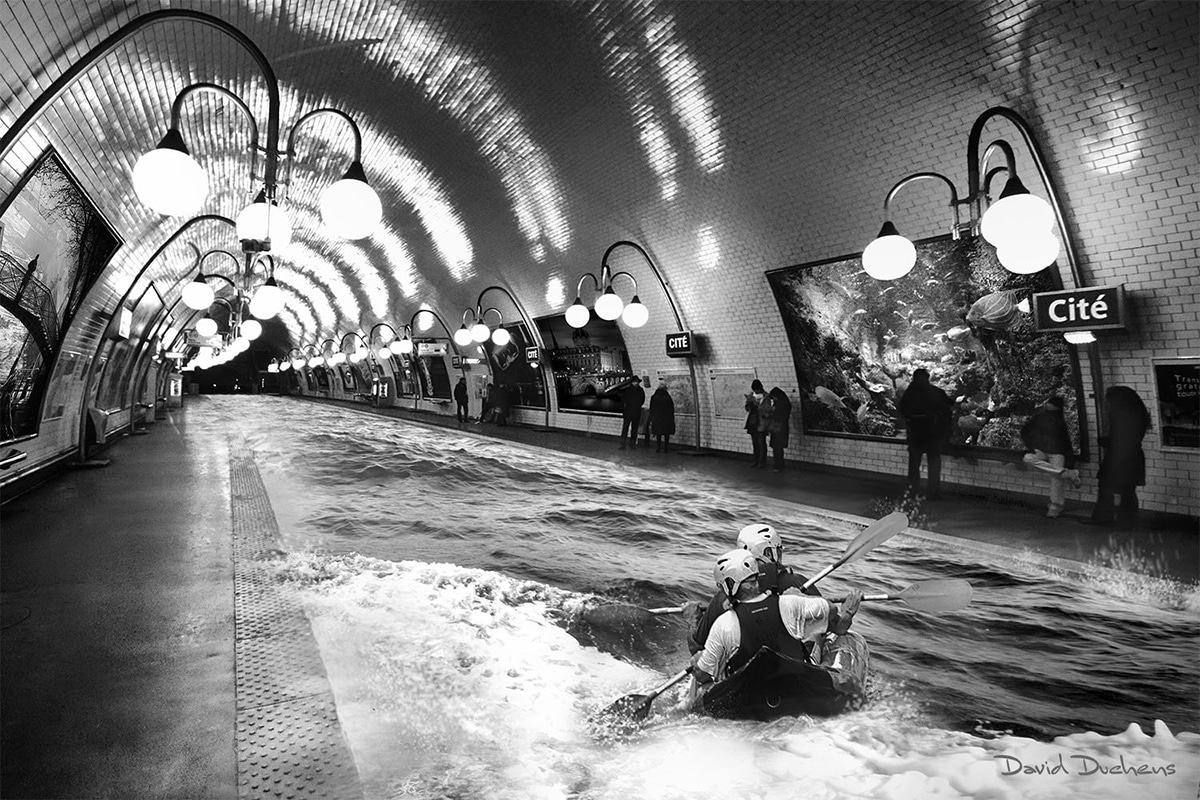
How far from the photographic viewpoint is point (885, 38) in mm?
7082

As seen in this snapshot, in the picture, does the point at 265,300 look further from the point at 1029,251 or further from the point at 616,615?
the point at 1029,251

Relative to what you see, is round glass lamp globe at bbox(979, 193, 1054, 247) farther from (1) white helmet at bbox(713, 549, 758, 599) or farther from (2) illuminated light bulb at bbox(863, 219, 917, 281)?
(1) white helmet at bbox(713, 549, 758, 599)

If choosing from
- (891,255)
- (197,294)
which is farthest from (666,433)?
(197,294)

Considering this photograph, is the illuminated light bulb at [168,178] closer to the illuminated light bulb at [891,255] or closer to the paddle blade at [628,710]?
the paddle blade at [628,710]

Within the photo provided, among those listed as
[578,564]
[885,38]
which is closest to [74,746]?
[578,564]

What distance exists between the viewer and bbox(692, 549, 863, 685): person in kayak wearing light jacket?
351 cm

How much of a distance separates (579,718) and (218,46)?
26.0 feet

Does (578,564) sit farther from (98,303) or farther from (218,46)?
(98,303)

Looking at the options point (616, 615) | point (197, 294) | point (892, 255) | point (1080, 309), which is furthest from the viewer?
point (197, 294)

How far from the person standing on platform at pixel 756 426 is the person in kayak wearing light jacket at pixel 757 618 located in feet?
32.2

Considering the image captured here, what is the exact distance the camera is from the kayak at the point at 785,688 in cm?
356

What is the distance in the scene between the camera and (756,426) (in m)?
13.3

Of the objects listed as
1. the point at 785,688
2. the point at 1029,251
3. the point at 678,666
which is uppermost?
the point at 1029,251

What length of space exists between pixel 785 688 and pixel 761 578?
62cm
